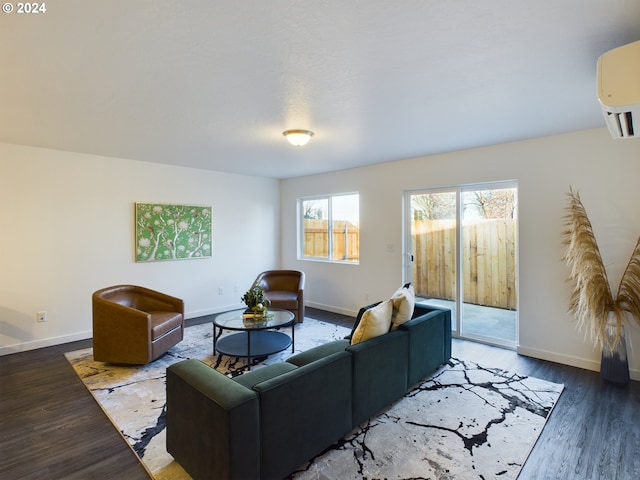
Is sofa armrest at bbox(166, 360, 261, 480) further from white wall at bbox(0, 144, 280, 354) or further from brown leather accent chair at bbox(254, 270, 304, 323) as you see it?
white wall at bbox(0, 144, 280, 354)

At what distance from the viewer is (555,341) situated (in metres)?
3.68

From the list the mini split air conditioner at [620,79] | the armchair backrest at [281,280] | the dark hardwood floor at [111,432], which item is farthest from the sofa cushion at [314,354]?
the armchair backrest at [281,280]

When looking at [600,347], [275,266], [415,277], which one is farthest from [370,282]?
[600,347]

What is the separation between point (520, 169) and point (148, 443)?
4494 mm

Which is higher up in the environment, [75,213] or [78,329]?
[75,213]

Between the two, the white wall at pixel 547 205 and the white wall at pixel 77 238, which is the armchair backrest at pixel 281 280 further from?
the white wall at pixel 547 205

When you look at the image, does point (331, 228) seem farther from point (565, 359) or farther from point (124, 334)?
point (565, 359)

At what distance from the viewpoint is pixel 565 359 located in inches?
142

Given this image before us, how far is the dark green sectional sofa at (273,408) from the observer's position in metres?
1.63

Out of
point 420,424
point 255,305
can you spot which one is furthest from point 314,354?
point 255,305

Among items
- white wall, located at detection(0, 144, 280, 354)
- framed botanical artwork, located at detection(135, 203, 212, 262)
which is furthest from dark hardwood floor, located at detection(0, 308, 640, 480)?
framed botanical artwork, located at detection(135, 203, 212, 262)

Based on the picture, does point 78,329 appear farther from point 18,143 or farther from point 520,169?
point 520,169

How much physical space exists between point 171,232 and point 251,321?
97.4 inches

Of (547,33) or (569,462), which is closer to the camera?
(547,33)
